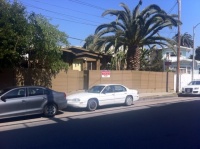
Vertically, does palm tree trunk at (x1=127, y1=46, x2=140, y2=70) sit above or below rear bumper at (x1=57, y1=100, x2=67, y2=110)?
above

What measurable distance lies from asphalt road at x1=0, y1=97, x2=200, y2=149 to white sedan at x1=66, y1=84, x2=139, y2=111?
91.2 inches

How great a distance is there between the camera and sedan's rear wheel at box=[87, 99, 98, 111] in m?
15.2

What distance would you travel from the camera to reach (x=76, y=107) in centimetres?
1507

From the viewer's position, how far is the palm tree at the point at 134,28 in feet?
86.1

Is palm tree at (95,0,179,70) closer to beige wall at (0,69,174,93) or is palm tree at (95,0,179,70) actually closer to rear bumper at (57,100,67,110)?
beige wall at (0,69,174,93)

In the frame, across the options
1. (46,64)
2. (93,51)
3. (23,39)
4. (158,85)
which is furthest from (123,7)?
(23,39)

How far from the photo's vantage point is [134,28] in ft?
86.5

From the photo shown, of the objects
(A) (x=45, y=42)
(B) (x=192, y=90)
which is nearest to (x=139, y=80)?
(B) (x=192, y=90)

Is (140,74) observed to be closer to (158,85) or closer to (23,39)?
(158,85)

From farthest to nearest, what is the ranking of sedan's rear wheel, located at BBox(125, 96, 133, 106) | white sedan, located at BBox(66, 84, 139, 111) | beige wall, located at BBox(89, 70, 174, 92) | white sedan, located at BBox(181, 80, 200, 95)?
white sedan, located at BBox(181, 80, 200, 95) < beige wall, located at BBox(89, 70, 174, 92) < sedan's rear wheel, located at BBox(125, 96, 133, 106) < white sedan, located at BBox(66, 84, 139, 111)

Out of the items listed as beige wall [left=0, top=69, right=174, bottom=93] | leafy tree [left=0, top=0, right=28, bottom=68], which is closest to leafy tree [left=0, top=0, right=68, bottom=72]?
leafy tree [left=0, top=0, right=28, bottom=68]

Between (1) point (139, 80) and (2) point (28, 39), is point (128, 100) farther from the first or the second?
(1) point (139, 80)

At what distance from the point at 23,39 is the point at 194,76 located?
2456 cm

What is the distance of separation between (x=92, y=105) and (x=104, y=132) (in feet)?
19.4
